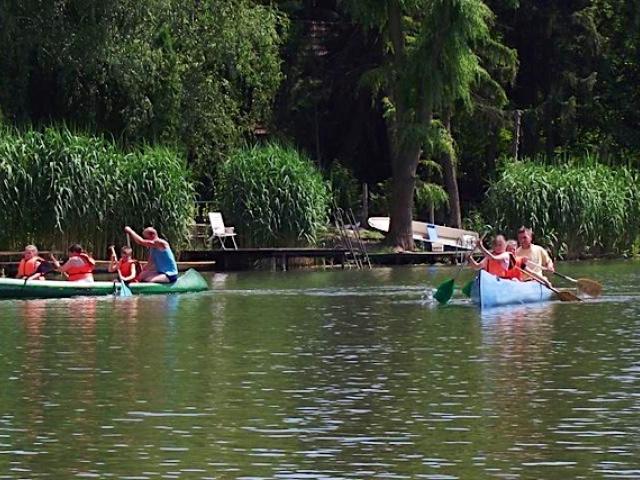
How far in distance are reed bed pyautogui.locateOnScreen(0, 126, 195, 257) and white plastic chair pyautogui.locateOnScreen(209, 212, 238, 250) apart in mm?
1869

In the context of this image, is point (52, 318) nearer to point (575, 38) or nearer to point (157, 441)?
point (157, 441)

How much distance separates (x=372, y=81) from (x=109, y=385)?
102 ft

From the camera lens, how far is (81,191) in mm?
40656

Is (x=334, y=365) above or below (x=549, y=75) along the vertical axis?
below

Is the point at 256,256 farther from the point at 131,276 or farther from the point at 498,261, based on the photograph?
the point at 498,261

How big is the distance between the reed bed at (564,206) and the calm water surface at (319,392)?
17.2 m

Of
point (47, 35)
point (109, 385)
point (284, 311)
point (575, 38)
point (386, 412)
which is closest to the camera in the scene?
point (386, 412)

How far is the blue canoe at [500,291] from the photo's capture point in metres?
29.7

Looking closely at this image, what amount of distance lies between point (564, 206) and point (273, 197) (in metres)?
7.79

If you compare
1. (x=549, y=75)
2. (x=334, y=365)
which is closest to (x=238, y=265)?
(x=549, y=75)

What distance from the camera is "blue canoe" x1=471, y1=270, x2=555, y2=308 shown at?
97.5 ft

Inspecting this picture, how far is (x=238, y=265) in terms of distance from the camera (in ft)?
148

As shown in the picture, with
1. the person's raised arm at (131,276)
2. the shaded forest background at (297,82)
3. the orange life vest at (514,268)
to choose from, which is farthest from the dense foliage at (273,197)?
the orange life vest at (514,268)

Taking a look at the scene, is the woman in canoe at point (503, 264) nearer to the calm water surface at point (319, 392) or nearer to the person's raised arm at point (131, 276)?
the calm water surface at point (319, 392)
